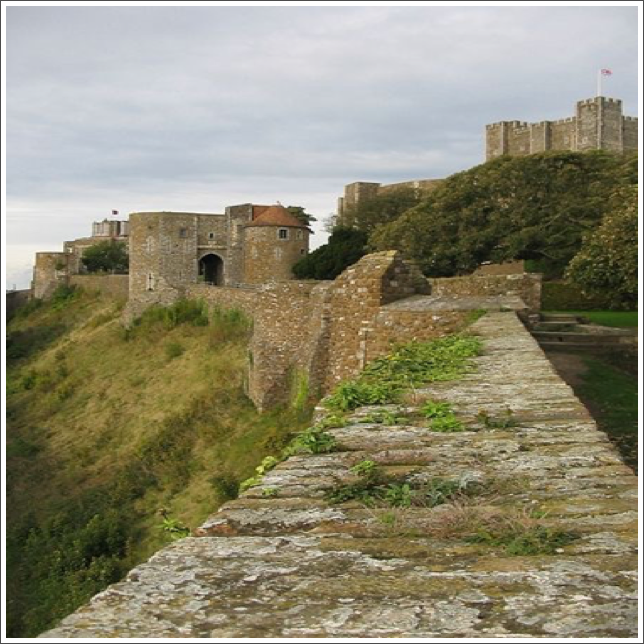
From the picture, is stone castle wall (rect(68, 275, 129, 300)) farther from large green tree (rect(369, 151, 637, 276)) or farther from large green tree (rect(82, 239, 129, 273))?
large green tree (rect(369, 151, 637, 276))

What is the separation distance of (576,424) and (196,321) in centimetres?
3099

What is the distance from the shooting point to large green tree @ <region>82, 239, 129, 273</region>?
6326 centimetres

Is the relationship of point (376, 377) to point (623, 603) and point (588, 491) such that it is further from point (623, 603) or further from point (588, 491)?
point (623, 603)

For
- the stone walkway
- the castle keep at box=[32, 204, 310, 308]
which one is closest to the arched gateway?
the castle keep at box=[32, 204, 310, 308]

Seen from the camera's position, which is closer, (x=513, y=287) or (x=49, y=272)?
(x=513, y=287)

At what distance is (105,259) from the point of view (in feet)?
211

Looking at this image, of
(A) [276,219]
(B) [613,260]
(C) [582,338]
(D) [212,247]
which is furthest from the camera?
(D) [212,247]

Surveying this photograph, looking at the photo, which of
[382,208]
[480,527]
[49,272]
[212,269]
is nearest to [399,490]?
[480,527]

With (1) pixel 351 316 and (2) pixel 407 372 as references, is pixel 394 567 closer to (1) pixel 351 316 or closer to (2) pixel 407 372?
(2) pixel 407 372

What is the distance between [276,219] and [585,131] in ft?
89.4

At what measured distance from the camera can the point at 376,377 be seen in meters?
7.55

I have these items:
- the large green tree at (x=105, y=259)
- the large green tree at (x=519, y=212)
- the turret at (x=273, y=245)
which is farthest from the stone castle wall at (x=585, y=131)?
the large green tree at (x=105, y=259)

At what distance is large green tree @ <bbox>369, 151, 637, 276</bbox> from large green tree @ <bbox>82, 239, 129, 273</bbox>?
30.9 meters

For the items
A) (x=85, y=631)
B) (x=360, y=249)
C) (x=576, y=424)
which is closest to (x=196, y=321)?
(x=360, y=249)
